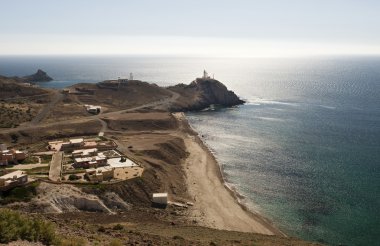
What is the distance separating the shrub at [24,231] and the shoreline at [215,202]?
37126 mm

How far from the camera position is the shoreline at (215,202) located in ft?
216

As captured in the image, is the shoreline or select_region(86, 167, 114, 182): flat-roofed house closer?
the shoreline

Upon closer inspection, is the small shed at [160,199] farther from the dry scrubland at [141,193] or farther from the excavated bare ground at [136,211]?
the excavated bare ground at [136,211]

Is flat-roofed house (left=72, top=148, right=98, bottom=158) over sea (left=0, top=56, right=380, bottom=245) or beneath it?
over

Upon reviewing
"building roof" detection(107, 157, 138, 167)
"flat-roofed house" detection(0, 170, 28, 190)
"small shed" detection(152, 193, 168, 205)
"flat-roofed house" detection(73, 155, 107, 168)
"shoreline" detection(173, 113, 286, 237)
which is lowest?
"shoreline" detection(173, 113, 286, 237)

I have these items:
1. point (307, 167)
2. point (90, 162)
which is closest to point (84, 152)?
point (90, 162)

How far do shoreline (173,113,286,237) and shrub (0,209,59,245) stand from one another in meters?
37.1

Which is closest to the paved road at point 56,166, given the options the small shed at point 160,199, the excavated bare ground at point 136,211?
the excavated bare ground at point 136,211

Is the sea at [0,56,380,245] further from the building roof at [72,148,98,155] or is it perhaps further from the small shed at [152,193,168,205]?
the building roof at [72,148,98,155]

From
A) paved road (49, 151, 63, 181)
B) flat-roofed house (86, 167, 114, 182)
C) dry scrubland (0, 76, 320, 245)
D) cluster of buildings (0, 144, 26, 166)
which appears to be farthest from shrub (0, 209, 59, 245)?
cluster of buildings (0, 144, 26, 166)

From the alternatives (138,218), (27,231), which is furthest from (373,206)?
(27,231)

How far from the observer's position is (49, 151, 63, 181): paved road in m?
71.6

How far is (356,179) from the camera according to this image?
85375 mm

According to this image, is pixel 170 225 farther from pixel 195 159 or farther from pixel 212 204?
pixel 195 159
